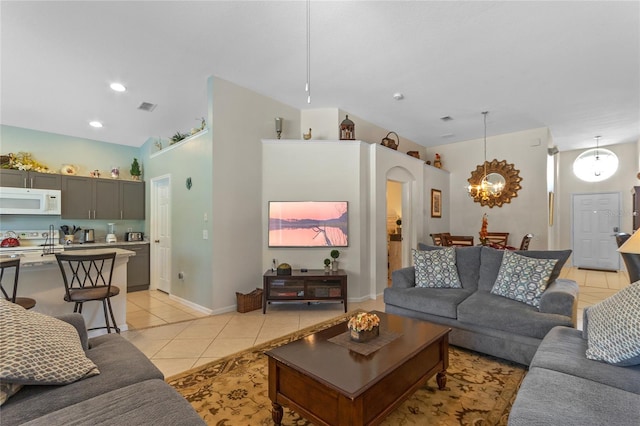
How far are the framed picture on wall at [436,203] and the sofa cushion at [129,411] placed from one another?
20.0 feet

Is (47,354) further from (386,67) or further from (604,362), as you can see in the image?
(386,67)

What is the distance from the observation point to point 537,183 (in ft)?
19.4

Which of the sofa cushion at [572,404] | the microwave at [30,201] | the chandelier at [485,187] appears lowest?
the sofa cushion at [572,404]

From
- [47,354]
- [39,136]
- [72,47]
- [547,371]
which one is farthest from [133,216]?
[547,371]

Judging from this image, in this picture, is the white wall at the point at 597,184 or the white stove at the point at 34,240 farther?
the white wall at the point at 597,184

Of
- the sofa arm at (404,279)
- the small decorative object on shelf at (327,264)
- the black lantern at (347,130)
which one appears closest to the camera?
the sofa arm at (404,279)

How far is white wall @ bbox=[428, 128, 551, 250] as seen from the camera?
19.3 ft

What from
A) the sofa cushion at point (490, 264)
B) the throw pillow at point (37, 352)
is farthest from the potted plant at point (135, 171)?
the sofa cushion at point (490, 264)

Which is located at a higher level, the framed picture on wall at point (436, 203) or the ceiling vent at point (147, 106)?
the ceiling vent at point (147, 106)

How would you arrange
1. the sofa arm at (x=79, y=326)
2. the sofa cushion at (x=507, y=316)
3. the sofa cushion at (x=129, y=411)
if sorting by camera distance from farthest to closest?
the sofa cushion at (x=507, y=316) → the sofa arm at (x=79, y=326) → the sofa cushion at (x=129, y=411)

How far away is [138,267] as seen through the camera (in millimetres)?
5523

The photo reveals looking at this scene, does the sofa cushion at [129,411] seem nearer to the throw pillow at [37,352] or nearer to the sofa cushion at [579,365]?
the throw pillow at [37,352]

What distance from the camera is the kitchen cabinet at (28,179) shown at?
480 cm

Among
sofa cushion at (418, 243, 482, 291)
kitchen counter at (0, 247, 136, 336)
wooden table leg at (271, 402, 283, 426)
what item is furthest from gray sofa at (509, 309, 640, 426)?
kitchen counter at (0, 247, 136, 336)
